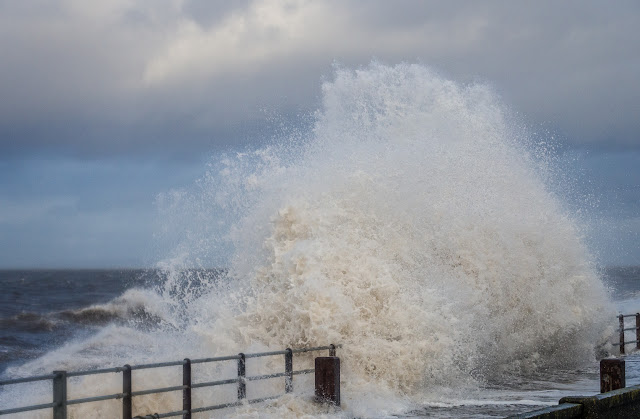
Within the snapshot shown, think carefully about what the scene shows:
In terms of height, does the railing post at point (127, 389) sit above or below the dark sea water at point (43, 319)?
above

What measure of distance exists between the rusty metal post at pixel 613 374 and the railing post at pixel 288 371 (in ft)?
12.8

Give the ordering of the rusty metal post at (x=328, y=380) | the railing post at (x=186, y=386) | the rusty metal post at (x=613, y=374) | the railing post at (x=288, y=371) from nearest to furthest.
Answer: the rusty metal post at (x=613, y=374)
the railing post at (x=186, y=386)
the rusty metal post at (x=328, y=380)
the railing post at (x=288, y=371)

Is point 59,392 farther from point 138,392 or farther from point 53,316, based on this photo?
point 53,316

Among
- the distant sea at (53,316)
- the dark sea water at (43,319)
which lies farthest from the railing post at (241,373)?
the dark sea water at (43,319)

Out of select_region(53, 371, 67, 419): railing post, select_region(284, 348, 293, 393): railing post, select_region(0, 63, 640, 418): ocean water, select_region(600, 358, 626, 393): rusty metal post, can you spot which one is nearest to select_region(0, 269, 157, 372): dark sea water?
select_region(0, 63, 640, 418): ocean water

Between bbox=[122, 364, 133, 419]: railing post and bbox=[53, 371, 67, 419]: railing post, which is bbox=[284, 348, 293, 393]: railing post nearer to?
bbox=[122, 364, 133, 419]: railing post

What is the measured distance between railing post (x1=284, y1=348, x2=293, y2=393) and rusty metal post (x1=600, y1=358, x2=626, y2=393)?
391cm

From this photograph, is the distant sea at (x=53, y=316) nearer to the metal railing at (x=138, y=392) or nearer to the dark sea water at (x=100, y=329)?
the dark sea water at (x=100, y=329)

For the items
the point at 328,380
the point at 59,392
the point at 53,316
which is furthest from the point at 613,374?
the point at 53,316

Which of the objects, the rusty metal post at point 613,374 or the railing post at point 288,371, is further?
the railing post at point 288,371

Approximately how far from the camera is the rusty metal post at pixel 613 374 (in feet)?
28.7

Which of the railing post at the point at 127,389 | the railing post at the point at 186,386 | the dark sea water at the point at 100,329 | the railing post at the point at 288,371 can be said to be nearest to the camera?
the railing post at the point at 127,389

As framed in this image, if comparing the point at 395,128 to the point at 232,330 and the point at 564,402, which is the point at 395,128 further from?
the point at 564,402

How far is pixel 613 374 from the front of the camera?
878 centimetres
